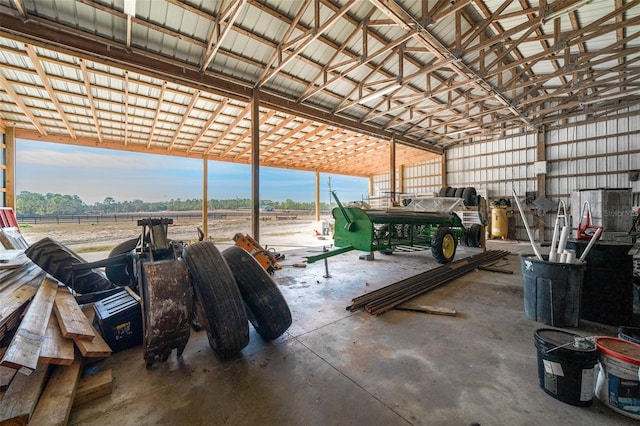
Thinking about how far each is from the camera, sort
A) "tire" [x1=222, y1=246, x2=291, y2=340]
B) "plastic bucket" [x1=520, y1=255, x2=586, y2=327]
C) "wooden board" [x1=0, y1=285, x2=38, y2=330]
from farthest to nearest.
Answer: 1. "plastic bucket" [x1=520, y1=255, x2=586, y2=327]
2. "tire" [x1=222, y1=246, x2=291, y2=340]
3. "wooden board" [x1=0, y1=285, x2=38, y2=330]

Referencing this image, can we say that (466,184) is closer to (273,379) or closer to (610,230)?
(610,230)

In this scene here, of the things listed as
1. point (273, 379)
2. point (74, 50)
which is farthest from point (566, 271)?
point (74, 50)

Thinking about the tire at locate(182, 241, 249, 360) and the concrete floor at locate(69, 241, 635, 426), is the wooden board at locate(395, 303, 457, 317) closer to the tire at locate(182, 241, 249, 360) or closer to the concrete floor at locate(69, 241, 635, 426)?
the concrete floor at locate(69, 241, 635, 426)

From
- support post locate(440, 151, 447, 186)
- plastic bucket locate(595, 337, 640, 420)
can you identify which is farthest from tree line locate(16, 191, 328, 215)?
plastic bucket locate(595, 337, 640, 420)

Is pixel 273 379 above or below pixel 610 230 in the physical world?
below

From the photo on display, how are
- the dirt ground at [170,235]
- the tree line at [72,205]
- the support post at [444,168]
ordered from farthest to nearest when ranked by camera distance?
the tree line at [72,205]
the support post at [444,168]
the dirt ground at [170,235]

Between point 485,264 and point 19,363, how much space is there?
6988 mm

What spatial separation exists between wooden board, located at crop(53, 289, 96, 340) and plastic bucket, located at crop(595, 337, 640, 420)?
3.68m

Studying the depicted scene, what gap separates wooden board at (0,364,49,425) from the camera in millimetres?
1306

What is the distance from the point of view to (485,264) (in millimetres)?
5664

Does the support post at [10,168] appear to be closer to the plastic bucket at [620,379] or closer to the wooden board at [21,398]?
the wooden board at [21,398]

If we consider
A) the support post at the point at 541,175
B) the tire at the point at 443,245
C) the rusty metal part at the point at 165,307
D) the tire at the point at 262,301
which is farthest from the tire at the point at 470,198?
the rusty metal part at the point at 165,307

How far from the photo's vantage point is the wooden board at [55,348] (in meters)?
1.58

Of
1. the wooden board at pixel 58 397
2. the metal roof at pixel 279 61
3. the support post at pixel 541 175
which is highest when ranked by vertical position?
the metal roof at pixel 279 61
